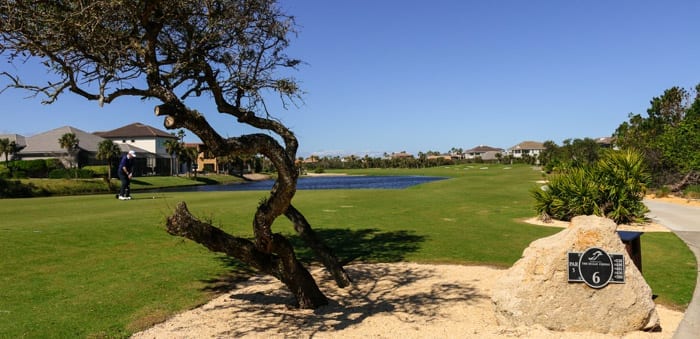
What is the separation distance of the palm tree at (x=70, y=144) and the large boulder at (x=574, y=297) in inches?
3078

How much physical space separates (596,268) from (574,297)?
20.3 inches

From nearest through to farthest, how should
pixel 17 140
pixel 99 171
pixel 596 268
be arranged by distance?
pixel 596 268 < pixel 99 171 < pixel 17 140

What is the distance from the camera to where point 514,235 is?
15273 mm

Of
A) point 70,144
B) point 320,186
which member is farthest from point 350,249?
point 70,144

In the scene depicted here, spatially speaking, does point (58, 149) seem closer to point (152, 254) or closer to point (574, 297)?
point (152, 254)

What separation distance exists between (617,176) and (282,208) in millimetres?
15729

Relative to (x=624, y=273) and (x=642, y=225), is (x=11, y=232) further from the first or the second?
(x=642, y=225)

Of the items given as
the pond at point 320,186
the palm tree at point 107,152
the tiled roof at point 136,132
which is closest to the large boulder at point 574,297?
the pond at point 320,186

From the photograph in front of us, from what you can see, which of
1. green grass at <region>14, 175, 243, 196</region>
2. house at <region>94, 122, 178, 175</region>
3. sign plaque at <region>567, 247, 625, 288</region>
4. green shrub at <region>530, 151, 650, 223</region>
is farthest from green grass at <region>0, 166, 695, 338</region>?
house at <region>94, 122, 178, 175</region>

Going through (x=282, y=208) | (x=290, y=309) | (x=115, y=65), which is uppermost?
(x=115, y=65)

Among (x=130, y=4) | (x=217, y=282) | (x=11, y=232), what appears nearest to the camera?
(x=130, y=4)

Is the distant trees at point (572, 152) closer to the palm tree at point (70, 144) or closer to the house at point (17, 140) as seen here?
the palm tree at point (70, 144)

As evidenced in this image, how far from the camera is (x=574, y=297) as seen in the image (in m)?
6.89

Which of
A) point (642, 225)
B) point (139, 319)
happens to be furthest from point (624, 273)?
point (642, 225)
